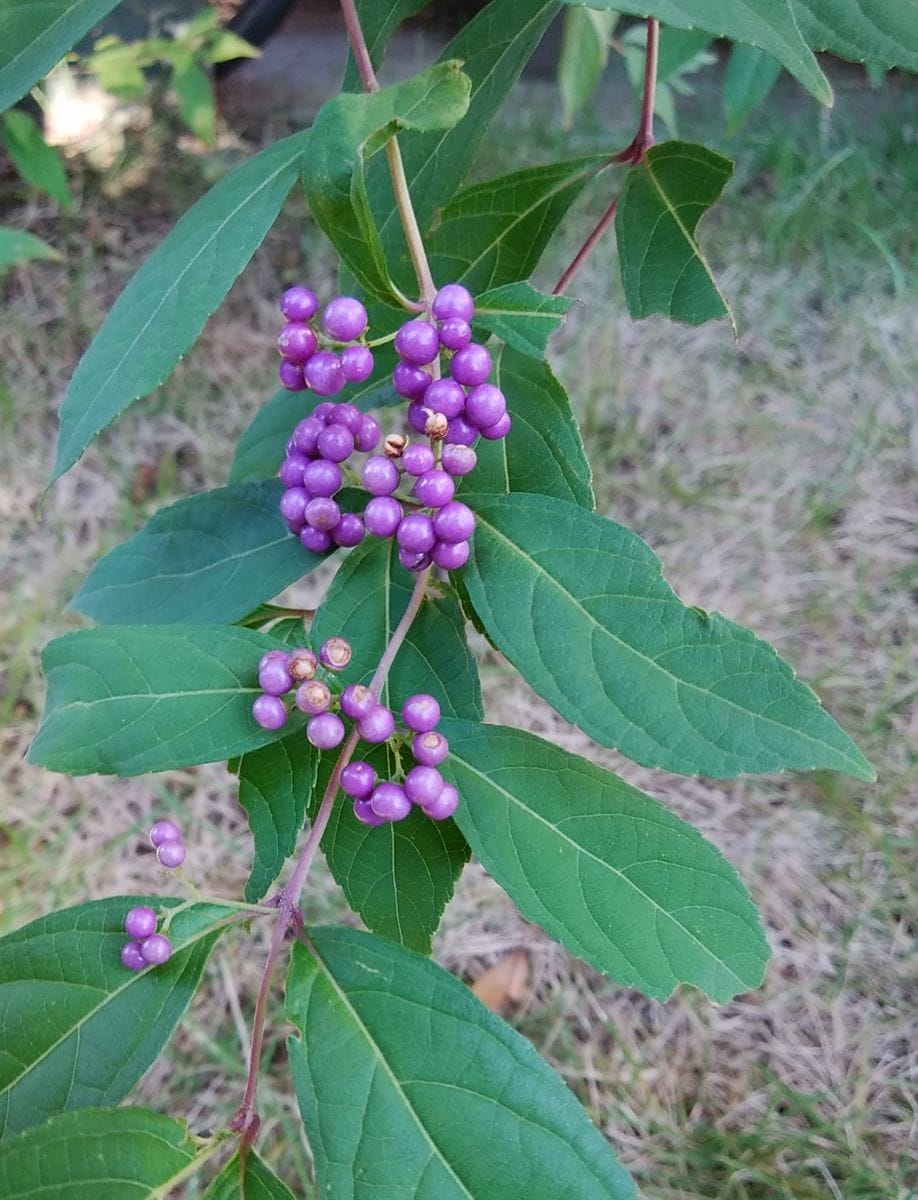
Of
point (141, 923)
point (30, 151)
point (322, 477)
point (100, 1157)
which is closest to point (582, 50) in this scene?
point (30, 151)

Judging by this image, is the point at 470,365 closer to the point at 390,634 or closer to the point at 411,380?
the point at 411,380

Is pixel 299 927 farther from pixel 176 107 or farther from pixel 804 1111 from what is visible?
pixel 176 107

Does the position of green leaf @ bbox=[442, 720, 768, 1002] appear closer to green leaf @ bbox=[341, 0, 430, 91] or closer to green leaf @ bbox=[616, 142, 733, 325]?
green leaf @ bbox=[616, 142, 733, 325]

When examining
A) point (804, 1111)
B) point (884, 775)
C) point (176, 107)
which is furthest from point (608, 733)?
point (176, 107)

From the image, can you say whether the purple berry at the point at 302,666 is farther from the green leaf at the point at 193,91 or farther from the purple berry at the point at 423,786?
the green leaf at the point at 193,91

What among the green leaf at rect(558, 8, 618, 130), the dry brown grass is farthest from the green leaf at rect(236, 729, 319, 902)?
the green leaf at rect(558, 8, 618, 130)

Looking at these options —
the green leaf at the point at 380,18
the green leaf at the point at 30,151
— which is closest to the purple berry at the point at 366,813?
the green leaf at the point at 380,18

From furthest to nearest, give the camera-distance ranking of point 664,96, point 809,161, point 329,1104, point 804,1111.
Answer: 1. point 809,161
2. point 664,96
3. point 804,1111
4. point 329,1104
